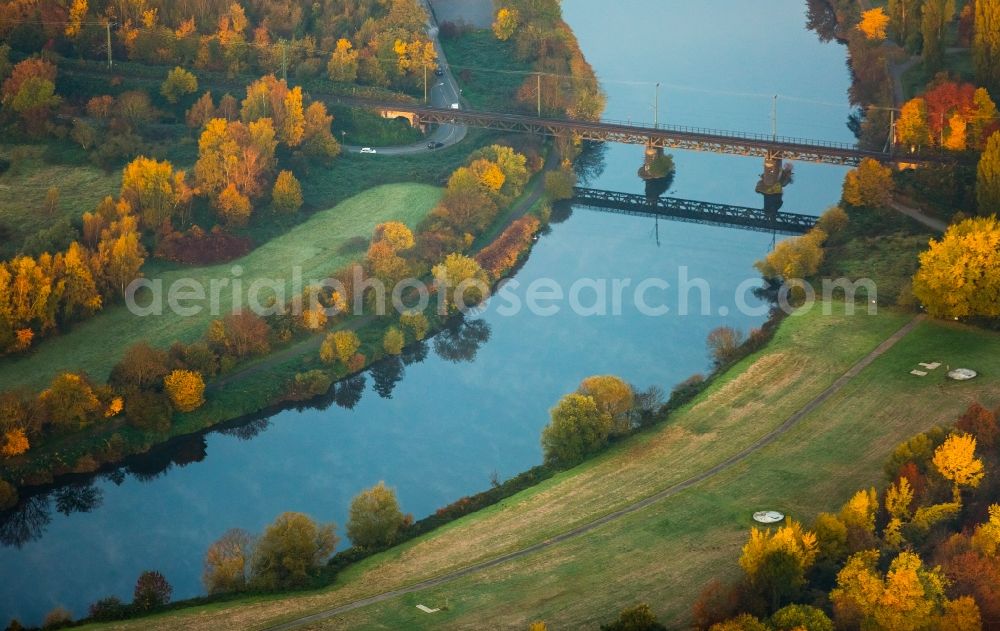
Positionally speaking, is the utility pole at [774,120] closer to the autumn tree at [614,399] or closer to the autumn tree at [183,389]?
the autumn tree at [614,399]

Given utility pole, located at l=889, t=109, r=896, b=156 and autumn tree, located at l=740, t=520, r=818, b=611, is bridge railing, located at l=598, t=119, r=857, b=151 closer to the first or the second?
utility pole, located at l=889, t=109, r=896, b=156

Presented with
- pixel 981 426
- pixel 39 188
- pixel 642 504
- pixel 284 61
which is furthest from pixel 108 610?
pixel 284 61

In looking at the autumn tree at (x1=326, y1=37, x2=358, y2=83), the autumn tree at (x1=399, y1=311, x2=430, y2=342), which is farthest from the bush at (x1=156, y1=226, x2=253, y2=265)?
the autumn tree at (x1=326, y1=37, x2=358, y2=83)

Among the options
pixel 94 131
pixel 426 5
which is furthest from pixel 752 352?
pixel 426 5

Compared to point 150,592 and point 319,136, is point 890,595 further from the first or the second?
point 319,136

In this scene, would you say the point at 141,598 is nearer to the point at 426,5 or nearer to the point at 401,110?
the point at 401,110

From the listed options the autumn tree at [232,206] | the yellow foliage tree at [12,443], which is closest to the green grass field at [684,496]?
the yellow foliage tree at [12,443]
